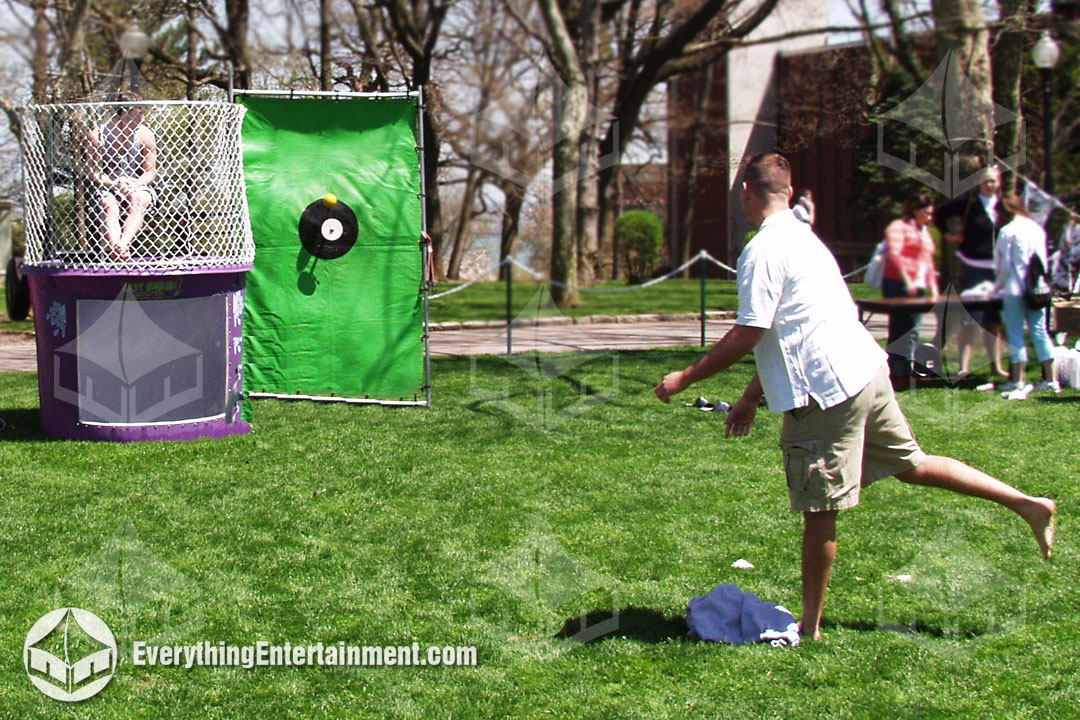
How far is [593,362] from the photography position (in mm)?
13516

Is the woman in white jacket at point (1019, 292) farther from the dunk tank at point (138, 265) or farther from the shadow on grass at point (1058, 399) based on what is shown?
the dunk tank at point (138, 265)

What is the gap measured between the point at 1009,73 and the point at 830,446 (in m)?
9.73

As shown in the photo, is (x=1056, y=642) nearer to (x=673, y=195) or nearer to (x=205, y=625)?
(x=205, y=625)

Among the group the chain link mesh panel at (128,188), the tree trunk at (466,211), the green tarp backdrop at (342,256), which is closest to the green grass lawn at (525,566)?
the green tarp backdrop at (342,256)

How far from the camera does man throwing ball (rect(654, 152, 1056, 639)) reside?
434cm

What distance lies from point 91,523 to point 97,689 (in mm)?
2382

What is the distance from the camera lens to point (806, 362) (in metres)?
4.37

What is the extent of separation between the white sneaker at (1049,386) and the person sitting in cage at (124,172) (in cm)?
813

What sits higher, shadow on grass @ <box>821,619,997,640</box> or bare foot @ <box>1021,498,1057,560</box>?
bare foot @ <box>1021,498,1057,560</box>
